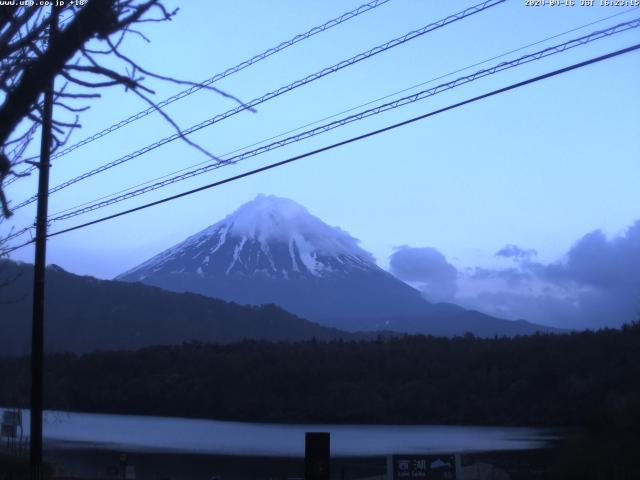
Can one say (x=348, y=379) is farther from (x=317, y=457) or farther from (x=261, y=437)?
(x=317, y=457)

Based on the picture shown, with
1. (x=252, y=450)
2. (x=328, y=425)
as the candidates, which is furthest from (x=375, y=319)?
(x=252, y=450)

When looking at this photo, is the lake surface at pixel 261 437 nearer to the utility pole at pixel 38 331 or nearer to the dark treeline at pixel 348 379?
the dark treeline at pixel 348 379

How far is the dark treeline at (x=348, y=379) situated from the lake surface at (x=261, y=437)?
437 centimetres

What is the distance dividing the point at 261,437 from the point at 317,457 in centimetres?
4953

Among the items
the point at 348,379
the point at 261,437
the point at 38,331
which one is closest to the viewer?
the point at 38,331

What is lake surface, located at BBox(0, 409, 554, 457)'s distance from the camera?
44344mm

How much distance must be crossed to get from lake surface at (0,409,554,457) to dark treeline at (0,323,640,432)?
4373mm

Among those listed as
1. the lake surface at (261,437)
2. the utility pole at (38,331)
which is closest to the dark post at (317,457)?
the utility pole at (38,331)

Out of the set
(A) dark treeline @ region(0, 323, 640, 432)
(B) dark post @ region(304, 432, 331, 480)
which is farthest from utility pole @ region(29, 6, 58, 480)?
(A) dark treeline @ region(0, 323, 640, 432)

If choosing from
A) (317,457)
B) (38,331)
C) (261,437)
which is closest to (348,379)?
(261,437)

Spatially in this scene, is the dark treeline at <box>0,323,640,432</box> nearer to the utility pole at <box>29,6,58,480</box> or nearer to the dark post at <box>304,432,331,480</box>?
the utility pole at <box>29,6,58,480</box>

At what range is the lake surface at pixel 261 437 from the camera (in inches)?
1746

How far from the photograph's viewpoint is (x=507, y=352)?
245 feet

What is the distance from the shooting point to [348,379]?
80188 millimetres
